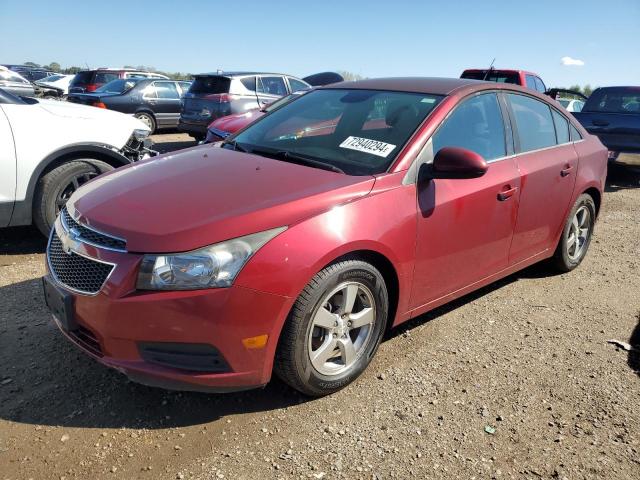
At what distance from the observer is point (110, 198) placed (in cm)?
271

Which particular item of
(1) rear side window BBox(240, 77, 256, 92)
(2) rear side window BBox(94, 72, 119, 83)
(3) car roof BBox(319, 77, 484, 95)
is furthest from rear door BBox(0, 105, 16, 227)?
(2) rear side window BBox(94, 72, 119, 83)

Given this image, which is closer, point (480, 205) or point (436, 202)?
point (436, 202)

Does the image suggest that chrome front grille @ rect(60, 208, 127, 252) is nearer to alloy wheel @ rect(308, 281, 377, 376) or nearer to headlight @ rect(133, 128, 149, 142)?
alloy wheel @ rect(308, 281, 377, 376)

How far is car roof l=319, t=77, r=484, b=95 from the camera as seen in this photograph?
3.46 m

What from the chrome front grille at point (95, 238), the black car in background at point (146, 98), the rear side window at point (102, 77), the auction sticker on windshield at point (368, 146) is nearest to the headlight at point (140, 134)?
the chrome front grille at point (95, 238)

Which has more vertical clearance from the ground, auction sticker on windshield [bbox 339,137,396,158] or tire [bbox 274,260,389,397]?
auction sticker on windshield [bbox 339,137,396,158]

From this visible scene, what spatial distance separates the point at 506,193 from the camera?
3434mm

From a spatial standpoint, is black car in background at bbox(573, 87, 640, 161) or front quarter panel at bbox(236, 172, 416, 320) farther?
black car in background at bbox(573, 87, 640, 161)

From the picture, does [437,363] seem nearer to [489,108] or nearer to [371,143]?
[371,143]

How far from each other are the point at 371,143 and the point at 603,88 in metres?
8.44

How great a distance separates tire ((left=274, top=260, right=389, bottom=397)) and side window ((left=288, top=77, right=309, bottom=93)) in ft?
31.0

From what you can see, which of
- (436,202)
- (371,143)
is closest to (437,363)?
(436,202)

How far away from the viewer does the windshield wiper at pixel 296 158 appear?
9.67ft

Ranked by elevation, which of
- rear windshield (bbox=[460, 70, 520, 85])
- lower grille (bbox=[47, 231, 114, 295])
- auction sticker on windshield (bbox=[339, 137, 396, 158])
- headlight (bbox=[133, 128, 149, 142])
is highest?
rear windshield (bbox=[460, 70, 520, 85])
